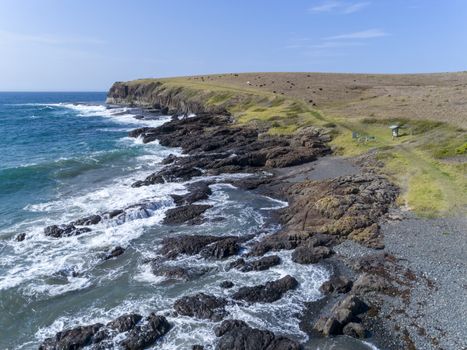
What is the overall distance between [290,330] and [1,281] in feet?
62.5

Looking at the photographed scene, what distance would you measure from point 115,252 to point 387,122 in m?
44.3

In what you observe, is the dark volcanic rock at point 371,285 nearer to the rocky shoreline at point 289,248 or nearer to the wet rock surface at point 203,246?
the rocky shoreline at point 289,248

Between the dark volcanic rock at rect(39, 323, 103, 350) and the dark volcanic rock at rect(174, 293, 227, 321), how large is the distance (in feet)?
14.1

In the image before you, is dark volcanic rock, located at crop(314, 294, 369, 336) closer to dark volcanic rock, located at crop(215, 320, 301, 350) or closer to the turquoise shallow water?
the turquoise shallow water

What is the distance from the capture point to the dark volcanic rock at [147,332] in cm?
1973

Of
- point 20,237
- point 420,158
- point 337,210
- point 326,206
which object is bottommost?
point 20,237

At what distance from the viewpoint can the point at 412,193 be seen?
112 feet

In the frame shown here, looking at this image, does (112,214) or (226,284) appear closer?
(226,284)

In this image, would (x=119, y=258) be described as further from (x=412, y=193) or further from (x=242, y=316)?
(x=412, y=193)

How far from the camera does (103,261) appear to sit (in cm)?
2902

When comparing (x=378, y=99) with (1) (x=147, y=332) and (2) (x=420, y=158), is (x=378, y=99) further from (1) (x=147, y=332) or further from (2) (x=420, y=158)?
(1) (x=147, y=332)

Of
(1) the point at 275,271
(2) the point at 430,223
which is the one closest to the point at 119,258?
(1) the point at 275,271

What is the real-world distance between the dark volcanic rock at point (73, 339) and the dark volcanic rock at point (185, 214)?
48.9 ft

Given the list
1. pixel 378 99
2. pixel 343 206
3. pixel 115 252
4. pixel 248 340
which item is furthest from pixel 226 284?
pixel 378 99
